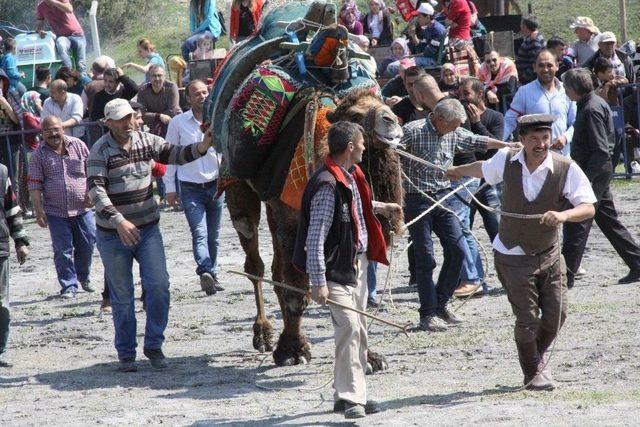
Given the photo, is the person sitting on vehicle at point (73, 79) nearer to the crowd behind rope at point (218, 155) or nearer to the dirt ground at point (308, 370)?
the crowd behind rope at point (218, 155)

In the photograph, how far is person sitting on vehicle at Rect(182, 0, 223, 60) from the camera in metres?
19.8

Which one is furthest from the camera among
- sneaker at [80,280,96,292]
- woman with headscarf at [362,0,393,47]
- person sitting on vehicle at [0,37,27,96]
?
person sitting on vehicle at [0,37,27,96]

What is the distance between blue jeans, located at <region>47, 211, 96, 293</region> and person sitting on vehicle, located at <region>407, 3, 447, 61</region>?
6.57 m

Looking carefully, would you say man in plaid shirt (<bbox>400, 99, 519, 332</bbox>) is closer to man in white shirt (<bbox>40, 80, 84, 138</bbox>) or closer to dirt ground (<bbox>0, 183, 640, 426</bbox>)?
dirt ground (<bbox>0, 183, 640, 426</bbox>)

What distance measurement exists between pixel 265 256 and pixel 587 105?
4536 millimetres

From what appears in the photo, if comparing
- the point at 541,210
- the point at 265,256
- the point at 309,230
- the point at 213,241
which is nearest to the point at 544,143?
the point at 541,210

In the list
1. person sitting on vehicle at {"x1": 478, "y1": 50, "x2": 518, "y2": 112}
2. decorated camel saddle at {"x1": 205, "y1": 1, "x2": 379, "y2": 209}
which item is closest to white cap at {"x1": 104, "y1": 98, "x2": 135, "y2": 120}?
decorated camel saddle at {"x1": 205, "y1": 1, "x2": 379, "y2": 209}

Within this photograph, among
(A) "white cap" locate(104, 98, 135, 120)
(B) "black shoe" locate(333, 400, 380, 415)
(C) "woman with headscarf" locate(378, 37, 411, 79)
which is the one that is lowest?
(B) "black shoe" locate(333, 400, 380, 415)

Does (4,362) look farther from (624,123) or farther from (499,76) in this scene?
(624,123)

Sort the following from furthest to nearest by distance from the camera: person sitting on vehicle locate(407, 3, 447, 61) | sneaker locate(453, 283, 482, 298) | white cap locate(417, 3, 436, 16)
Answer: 1. white cap locate(417, 3, 436, 16)
2. person sitting on vehicle locate(407, 3, 447, 61)
3. sneaker locate(453, 283, 482, 298)

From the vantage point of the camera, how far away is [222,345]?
33.5ft

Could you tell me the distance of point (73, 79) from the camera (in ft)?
64.6

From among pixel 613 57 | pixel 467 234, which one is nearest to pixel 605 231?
pixel 467 234

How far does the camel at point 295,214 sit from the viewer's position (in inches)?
323
